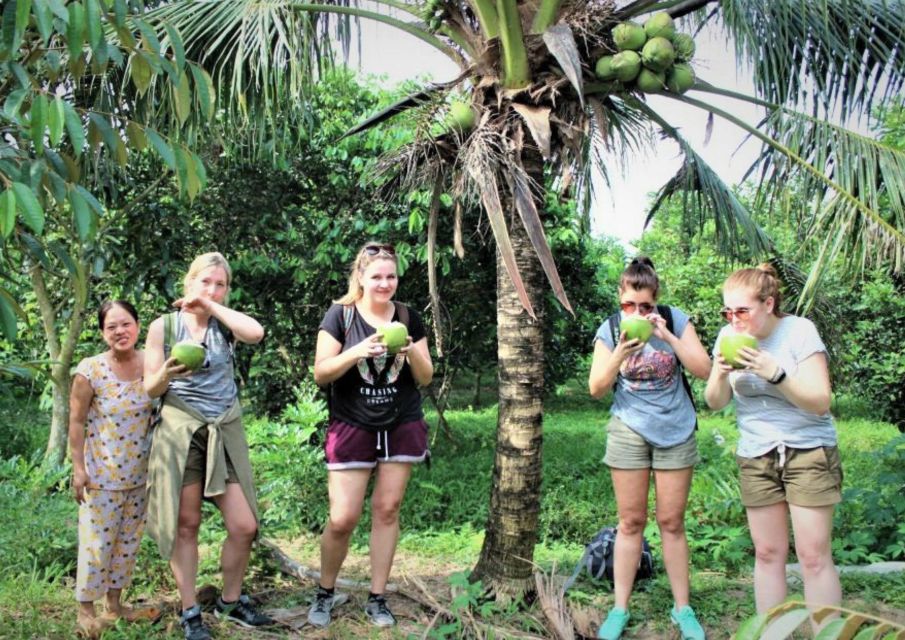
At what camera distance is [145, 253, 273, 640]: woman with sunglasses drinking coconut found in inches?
135

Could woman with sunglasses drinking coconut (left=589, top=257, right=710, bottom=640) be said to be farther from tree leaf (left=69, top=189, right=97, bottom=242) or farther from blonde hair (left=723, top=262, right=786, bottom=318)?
tree leaf (left=69, top=189, right=97, bottom=242)

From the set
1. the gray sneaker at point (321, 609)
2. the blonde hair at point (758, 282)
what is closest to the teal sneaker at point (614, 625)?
the gray sneaker at point (321, 609)

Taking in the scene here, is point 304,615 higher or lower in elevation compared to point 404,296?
lower

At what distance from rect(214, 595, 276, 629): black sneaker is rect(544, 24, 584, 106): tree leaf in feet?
9.26

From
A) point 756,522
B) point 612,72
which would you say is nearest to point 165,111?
point 612,72

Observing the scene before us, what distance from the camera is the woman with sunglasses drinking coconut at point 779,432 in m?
3.05

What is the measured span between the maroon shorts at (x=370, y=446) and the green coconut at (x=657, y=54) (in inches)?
82.1

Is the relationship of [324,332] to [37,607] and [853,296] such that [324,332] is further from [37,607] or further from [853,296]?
[853,296]

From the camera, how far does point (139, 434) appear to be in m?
3.64

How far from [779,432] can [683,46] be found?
2028 millimetres

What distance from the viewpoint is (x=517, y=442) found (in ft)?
12.7

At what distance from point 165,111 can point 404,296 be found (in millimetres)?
3239

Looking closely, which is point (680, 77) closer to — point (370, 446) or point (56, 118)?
point (370, 446)

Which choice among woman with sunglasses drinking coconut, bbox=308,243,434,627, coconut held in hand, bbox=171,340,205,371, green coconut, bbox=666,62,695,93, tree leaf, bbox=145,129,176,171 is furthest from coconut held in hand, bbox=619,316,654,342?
tree leaf, bbox=145,129,176,171
